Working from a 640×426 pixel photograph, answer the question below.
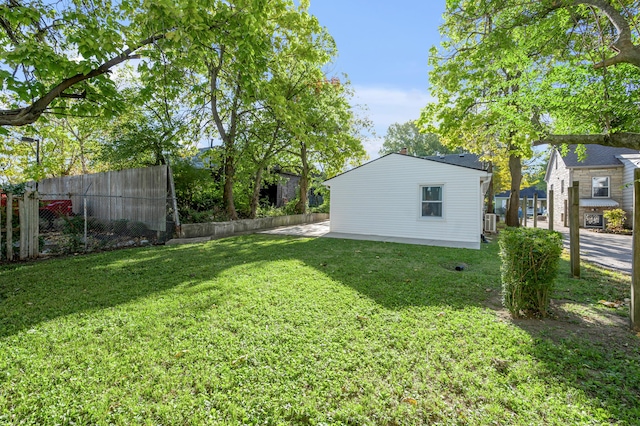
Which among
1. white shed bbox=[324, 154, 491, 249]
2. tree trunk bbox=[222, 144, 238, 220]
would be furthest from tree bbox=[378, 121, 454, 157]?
tree trunk bbox=[222, 144, 238, 220]

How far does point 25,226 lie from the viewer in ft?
21.9

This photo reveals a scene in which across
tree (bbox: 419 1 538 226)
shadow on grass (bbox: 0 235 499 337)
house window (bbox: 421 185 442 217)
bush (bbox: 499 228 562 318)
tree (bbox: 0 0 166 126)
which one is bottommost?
shadow on grass (bbox: 0 235 499 337)

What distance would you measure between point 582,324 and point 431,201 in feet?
26.0

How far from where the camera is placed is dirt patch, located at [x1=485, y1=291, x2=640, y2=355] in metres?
3.00

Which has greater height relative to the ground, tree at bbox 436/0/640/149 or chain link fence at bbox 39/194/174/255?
tree at bbox 436/0/640/149

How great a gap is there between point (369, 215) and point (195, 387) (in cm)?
1077

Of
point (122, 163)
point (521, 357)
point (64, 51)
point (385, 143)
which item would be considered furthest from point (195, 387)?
point (385, 143)

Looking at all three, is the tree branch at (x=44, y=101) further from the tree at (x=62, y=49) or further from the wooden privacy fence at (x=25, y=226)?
the wooden privacy fence at (x=25, y=226)

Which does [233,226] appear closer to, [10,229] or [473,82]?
[10,229]

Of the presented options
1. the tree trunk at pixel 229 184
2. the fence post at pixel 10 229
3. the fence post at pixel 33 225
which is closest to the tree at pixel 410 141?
the tree trunk at pixel 229 184

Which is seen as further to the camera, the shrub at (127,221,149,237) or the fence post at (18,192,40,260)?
the shrub at (127,221,149,237)

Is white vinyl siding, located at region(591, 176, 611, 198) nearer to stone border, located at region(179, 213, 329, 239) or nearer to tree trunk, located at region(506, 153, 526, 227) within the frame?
tree trunk, located at region(506, 153, 526, 227)

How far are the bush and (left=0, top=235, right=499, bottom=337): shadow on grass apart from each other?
0.65 m

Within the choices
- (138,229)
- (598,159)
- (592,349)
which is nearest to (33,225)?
(138,229)
